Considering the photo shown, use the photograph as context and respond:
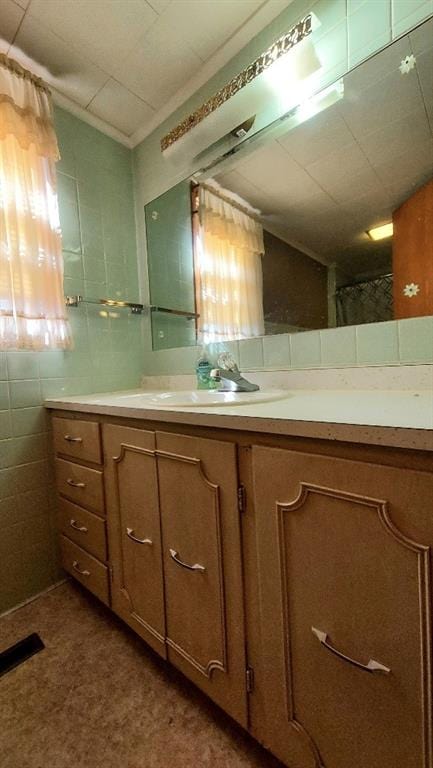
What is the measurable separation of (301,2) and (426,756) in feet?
6.35

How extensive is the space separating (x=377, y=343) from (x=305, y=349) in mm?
235

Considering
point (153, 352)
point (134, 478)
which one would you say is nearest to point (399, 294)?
point (134, 478)

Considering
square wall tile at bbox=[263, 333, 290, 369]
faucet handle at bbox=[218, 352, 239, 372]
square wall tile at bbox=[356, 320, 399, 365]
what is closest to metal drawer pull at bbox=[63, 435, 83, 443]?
faucet handle at bbox=[218, 352, 239, 372]

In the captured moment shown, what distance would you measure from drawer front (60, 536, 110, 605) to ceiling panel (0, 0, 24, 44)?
196 centimetres

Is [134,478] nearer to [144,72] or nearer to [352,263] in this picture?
[352,263]

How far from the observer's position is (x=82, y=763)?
72cm

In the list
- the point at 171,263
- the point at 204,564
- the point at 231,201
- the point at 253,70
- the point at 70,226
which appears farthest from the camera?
the point at 171,263

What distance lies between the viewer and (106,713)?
32.8 inches

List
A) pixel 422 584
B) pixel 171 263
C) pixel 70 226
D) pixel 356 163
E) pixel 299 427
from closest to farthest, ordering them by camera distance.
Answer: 1. pixel 422 584
2. pixel 299 427
3. pixel 356 163
4. pixel 70 226
5. pixel 171 263

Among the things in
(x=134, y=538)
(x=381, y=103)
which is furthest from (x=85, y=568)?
(x=381, y=103)

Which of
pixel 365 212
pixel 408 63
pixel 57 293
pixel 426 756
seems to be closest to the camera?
pixel 426 756

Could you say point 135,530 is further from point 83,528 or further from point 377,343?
point 377,343

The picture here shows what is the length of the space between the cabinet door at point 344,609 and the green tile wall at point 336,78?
0.56 meters

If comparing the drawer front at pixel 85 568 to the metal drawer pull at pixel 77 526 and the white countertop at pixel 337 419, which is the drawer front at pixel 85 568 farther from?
the white countertop at pixel 337 419
